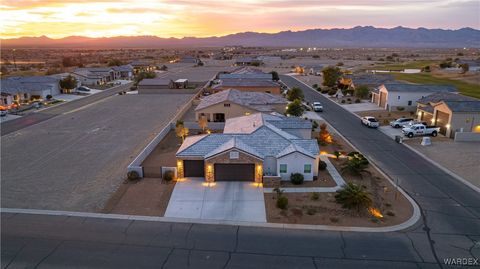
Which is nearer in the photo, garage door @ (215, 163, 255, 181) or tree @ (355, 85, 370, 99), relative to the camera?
garage door @ (215, 163, 255, 181)

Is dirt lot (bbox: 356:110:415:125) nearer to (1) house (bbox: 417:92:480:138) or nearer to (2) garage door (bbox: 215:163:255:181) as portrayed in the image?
(1) house (bbox: 417:92:480:138)

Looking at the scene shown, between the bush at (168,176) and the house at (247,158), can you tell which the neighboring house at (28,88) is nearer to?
the bush at (168,176)

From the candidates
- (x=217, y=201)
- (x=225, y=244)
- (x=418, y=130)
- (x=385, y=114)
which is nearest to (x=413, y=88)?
(x=385, y=114)

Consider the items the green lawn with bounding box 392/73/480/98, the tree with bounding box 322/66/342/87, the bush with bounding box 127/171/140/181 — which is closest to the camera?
the bush with bounding box 127/171/140/181

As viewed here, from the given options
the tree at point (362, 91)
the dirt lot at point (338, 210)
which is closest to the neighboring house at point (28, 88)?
the dirt lot at point (338, 210)

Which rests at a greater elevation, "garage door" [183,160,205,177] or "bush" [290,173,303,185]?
"garage door" [183,160,205,177]

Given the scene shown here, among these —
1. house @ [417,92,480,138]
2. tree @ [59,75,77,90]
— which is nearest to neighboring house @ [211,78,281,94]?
house @ [417,92,480,138]

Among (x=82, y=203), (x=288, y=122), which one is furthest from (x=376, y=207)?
(x=82, y=203)
